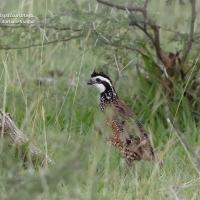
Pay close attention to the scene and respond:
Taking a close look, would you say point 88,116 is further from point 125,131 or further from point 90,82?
Answer: point 125,131

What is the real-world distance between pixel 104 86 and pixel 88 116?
0.89ft

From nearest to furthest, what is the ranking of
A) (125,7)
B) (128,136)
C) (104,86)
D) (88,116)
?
(128,136), (125,7), (104,86), (88,116)

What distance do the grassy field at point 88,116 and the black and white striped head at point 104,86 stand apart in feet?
0.37

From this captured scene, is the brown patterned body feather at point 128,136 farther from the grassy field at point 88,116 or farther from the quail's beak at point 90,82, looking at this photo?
the quail's beak at point 90,82

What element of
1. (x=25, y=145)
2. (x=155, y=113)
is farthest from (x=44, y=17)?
(x=25, y=145)

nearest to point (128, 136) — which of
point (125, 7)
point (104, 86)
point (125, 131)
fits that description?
point (125, 131)

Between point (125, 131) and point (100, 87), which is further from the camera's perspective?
point (100, 87)

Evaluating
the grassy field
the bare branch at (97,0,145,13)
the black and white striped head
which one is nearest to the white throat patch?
the black and white striped head

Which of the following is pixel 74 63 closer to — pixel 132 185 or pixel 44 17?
pixel 44 17

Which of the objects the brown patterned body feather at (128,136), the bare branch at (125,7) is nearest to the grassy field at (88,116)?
the brown patterned body feather at (128,136)

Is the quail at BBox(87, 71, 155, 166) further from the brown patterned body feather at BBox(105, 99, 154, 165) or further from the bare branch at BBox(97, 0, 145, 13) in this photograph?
the bare branch at BBox(97, 0, 145, 13)

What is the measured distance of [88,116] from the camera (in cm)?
641

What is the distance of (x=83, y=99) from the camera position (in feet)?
21.9

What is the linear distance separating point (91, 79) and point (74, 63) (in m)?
1.09
